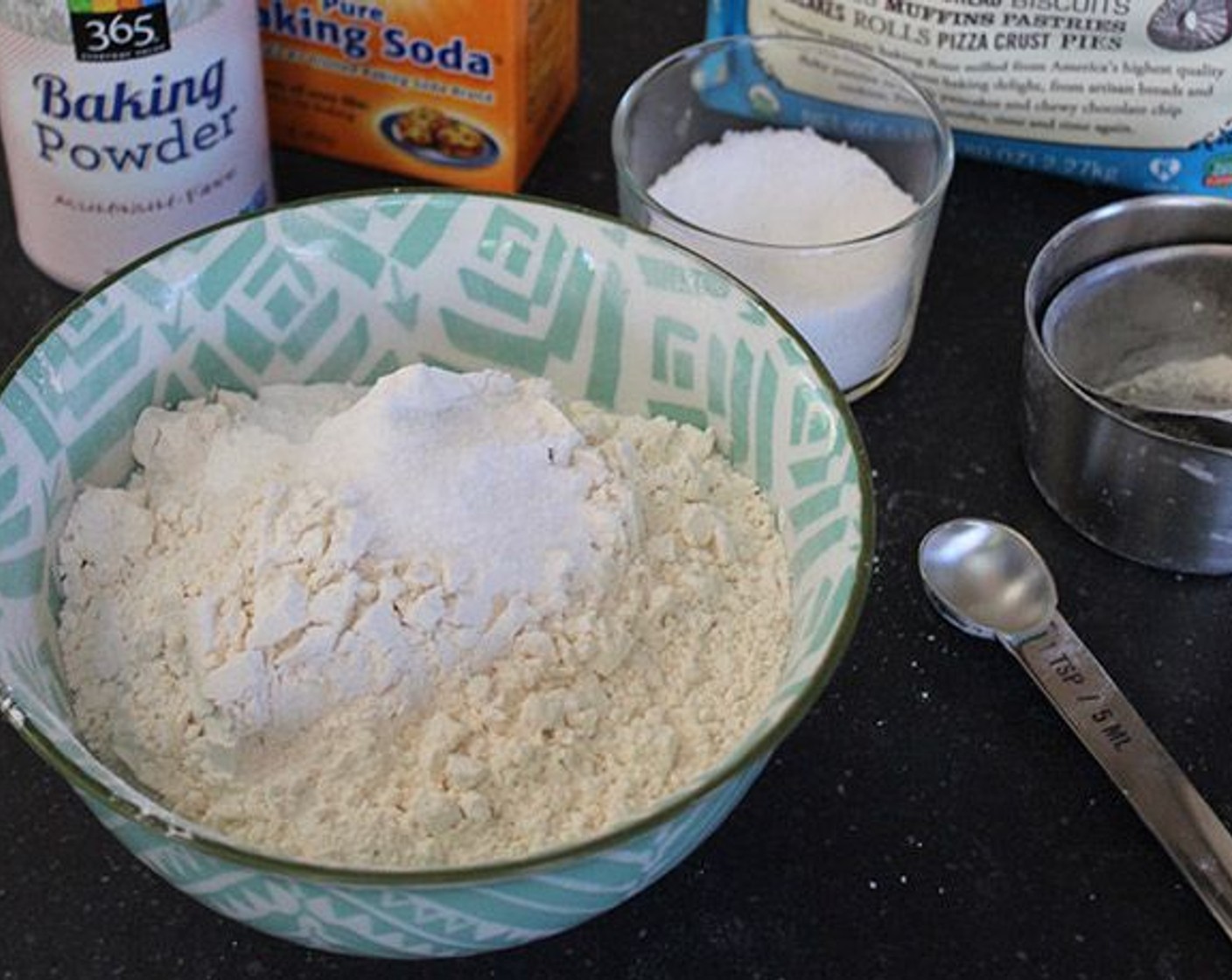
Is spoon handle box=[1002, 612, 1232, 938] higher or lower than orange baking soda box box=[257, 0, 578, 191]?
lower

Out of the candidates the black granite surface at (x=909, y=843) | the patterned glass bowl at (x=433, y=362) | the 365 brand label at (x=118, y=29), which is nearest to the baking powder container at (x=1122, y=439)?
the black granite surface at (x=909, y=843)

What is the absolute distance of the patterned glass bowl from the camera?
0.57m

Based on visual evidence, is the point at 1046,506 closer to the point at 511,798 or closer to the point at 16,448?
the point at 511,798

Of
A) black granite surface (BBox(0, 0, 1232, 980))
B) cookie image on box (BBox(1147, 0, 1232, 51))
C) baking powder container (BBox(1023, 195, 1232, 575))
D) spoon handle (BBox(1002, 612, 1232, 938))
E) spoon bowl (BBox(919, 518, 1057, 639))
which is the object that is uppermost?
cookie image on box (BBox(1147, 0, 1232, 51))

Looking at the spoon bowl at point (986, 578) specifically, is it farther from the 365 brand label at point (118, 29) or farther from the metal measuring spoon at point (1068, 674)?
the 365 brand label at point (118, 29)

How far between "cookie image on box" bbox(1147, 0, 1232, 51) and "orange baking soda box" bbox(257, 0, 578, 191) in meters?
0.29

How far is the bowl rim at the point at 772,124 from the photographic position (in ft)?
2.65

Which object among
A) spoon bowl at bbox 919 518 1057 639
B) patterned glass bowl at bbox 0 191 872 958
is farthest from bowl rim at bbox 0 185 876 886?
spoon bowl at bbox 919 518 1057 639

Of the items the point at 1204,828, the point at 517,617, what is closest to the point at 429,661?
the point at 517,617

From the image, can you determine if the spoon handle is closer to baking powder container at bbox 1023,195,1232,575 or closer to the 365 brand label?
baking powder container at bbox 1023,195,1232,575

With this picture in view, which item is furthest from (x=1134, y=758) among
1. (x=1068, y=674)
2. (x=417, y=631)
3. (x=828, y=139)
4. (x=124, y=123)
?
(x=124, y=123)

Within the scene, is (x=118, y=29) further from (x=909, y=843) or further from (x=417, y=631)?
(x=909, y=843)

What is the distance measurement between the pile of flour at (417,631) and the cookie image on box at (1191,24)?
329 mm

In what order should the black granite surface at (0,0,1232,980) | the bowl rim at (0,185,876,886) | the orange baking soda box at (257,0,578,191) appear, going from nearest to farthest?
1. the bowl rim at (0,185,876,886)
2. the black granite surface at (0,0,1232,980)
3. the orange baking soda box at (257,0,578,191)
